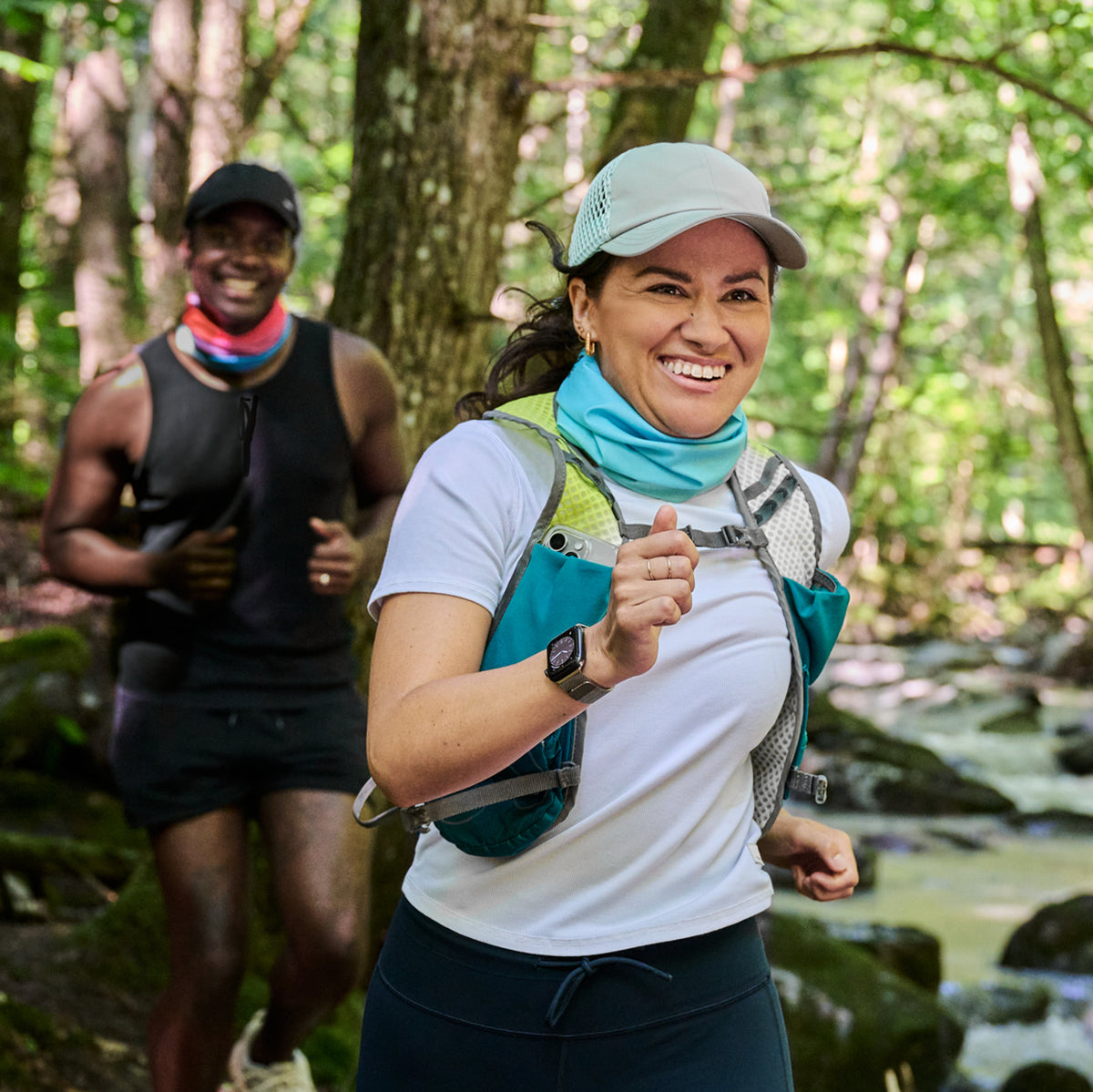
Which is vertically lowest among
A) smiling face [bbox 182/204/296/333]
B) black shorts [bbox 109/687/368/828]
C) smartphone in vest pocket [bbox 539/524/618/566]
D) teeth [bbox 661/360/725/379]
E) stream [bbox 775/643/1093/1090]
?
stream [bbox 775/643/1093/1090]

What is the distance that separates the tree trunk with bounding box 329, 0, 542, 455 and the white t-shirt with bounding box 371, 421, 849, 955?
2.69 metres

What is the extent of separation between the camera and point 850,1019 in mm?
5352

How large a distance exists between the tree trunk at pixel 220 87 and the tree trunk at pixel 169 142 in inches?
20.0

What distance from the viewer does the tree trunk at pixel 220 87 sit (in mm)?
8055

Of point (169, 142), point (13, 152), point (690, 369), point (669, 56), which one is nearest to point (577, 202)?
point (669, 56)

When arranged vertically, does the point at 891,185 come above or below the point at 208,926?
above

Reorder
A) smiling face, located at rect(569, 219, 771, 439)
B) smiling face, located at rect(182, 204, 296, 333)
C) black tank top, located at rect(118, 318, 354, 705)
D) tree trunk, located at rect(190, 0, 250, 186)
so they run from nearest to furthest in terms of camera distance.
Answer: smiling face, located at rect(569, 219, 771, 439)
black tank top, located at rect(118, 318, 354, 705)
smiling face, located at rect(182, 204, 296, 333)
tree trunk, located at rect(190, 0, 250, 186)

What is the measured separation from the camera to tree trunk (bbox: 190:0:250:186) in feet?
26.4

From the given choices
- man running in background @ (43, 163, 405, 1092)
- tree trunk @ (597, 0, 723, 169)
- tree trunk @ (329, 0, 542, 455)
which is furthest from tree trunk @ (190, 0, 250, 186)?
man running in background @ (43, 163, 405, 1092)

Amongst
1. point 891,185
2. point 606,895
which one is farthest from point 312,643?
point 891,185

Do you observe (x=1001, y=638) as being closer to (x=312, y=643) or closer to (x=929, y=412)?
(x=929, y=412)

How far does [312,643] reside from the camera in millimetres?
3531

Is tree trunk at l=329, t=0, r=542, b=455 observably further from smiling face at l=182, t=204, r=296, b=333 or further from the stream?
the stream

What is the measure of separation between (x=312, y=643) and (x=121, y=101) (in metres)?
9.01
